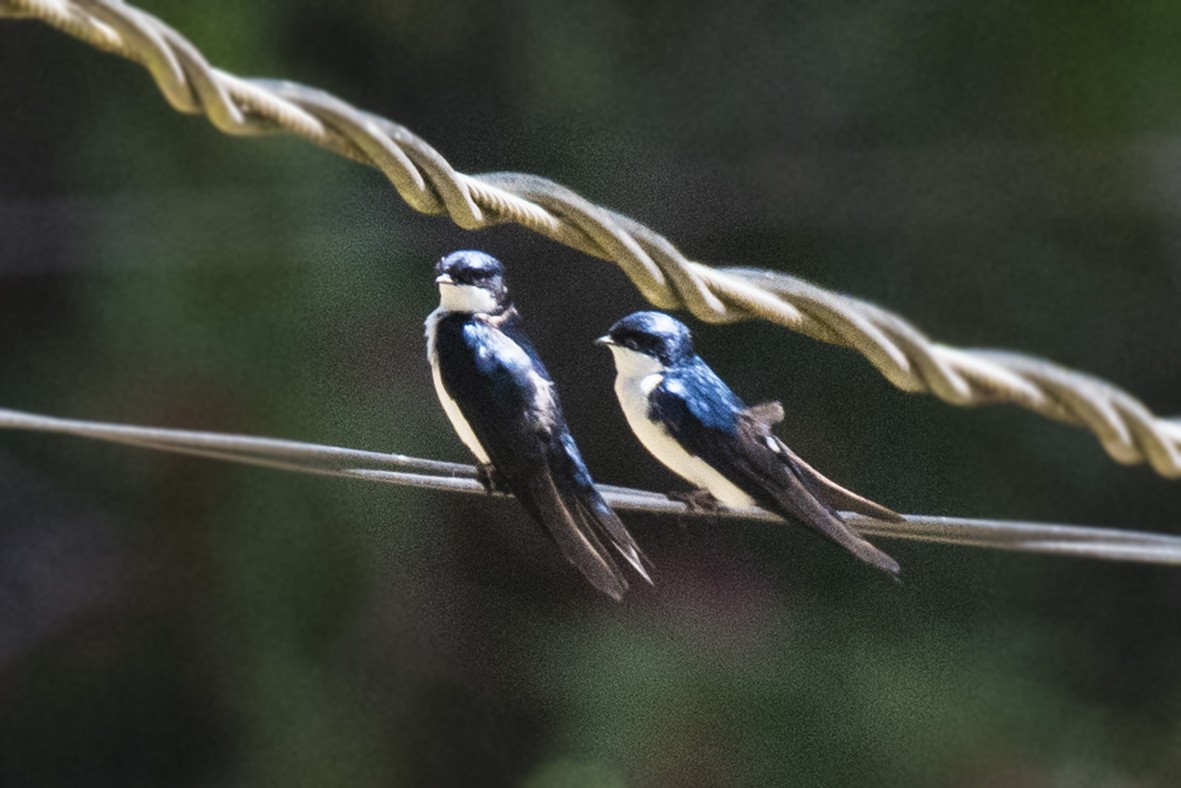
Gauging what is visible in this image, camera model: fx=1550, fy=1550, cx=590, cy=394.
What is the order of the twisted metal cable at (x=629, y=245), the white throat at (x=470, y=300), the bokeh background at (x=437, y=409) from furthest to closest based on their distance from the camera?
1. the bokeh background at (x=437, y=409)
2. the white throat at (x=470, y=300)
3. the twisted metal cable at (x=629, y=245)

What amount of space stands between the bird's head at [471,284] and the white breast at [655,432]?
53 millimetres

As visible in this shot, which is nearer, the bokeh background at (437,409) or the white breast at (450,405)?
the white breast at (450,405)

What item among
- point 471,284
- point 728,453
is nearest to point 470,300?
point 471,284

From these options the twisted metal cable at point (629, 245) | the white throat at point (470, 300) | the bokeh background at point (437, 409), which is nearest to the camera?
the twisted metal cable at point (629, 245)

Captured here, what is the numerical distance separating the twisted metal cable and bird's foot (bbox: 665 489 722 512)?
0.09 m

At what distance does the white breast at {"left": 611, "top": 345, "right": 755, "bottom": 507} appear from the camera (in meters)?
0.57

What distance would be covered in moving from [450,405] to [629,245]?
0.11 m

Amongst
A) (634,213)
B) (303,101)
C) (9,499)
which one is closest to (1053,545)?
(303,101)

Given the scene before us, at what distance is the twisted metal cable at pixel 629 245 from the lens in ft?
1.58

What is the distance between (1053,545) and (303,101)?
29cm

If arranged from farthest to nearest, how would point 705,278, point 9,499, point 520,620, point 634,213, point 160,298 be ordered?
point 9,499 → point 160,298 → point 520,620 → point 634,213 → point 705,278

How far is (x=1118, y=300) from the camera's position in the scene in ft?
6.53

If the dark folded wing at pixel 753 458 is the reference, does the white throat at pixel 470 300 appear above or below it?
above

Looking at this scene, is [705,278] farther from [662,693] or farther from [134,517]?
[134,517]
